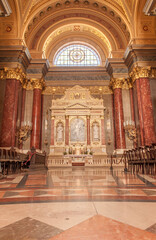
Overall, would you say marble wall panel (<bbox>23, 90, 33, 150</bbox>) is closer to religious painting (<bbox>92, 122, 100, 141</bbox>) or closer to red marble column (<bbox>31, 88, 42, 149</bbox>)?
red marble column (<bbox>31, 88, 42, 149</bbox>)

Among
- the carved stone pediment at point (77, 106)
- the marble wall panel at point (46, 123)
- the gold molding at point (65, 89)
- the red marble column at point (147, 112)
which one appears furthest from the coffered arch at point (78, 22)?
the carved stone pediment at point (77, 106)

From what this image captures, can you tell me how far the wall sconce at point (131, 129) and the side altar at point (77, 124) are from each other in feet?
7.28

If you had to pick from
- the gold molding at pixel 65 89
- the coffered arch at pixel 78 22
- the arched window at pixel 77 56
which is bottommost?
the gold molding at pixel 65 89

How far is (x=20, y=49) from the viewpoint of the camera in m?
13.3

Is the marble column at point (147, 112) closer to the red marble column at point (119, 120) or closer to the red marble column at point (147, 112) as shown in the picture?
the red marble column at point (147, 112)

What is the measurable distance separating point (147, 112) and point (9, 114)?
9.26 metres

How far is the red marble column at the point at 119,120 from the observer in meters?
13.8

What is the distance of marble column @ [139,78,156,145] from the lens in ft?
39.2

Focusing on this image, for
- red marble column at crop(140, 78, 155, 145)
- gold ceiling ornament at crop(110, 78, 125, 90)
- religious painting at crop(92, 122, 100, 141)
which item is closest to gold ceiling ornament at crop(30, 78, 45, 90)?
religious painting at crop(92, 122, 100, 141)

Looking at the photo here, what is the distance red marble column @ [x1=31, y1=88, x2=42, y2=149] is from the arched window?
4665 mm

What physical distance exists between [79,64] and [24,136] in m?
8.71

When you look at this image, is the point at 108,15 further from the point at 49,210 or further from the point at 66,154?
the point at 49,210

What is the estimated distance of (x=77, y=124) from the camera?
1566 centimetres

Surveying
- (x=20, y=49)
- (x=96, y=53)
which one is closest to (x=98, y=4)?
(x=96, y=53)
